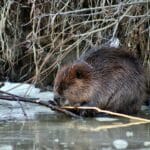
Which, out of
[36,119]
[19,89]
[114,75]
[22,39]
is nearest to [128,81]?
[114,75]

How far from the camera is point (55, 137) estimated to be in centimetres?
397

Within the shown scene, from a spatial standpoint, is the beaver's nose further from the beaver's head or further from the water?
the water

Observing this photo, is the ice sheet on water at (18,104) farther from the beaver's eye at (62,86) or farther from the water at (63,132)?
the beaver's eye at (62,86)

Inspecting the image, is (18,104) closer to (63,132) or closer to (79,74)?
(79,74)

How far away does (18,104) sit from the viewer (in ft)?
16.8

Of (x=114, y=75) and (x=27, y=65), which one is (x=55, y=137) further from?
(x=27, y=65)

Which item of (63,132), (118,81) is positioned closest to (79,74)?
(118,81)

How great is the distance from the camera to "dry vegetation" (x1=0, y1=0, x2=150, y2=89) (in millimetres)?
5312

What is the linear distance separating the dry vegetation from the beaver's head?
0.40m

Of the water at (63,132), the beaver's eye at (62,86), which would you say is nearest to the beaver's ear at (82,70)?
the beaver's eye at (62,86)

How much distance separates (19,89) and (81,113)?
0.93 metres

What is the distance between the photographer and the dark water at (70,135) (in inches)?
147

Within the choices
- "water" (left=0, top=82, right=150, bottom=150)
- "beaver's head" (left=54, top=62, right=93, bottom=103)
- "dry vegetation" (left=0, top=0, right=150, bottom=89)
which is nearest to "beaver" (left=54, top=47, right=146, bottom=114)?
"beaver's head" (left=54, top=62, right=93, bottom=103)

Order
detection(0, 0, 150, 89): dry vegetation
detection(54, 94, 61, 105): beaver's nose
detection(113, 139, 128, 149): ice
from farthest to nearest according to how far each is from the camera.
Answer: detection(0, 0, 150, 89): dry vegetation
detection(54, 94, 61, 105): beaver's nose
detection(113, 139, 128, 149): ice
